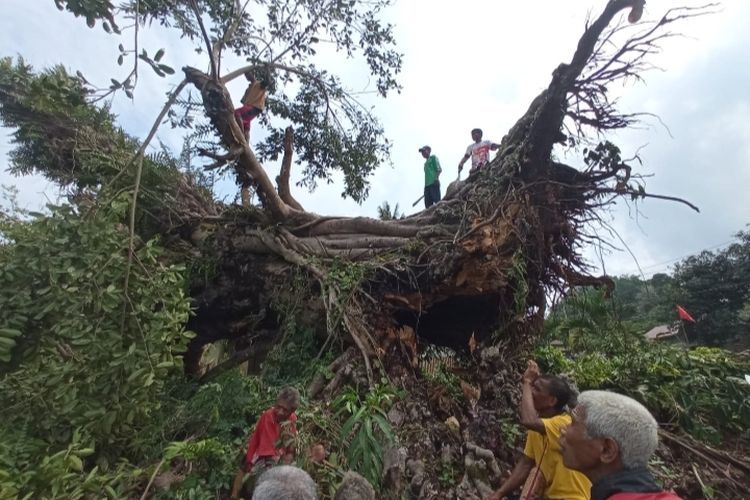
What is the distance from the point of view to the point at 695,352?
21.0 ft

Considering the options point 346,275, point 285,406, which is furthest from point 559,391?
point 346,275

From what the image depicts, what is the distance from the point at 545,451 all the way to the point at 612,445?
130 centimetres

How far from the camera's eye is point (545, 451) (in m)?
2.94

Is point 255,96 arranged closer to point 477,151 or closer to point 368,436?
point 477,151

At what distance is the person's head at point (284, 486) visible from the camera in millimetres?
1647

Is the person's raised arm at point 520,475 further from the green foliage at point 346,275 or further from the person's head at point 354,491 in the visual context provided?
the green foliage at point 346,275

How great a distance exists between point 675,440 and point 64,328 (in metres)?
5.56

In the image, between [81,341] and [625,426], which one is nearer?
[625,426]

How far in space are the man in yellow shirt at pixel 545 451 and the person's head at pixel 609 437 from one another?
0.92 meters

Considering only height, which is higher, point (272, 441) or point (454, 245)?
point (454, 245)

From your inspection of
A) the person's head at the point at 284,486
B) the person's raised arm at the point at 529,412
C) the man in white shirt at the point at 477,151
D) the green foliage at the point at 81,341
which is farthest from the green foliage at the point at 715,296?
the person's head at the point at 284,486

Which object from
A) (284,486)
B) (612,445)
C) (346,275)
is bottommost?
(284,486)

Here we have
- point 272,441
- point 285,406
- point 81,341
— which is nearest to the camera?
point 272,441

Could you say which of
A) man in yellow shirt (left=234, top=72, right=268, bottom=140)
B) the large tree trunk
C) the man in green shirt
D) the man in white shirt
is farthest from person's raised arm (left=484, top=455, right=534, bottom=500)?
man in yellow shirt (left=234, top=72, right=268, bottom=140)
